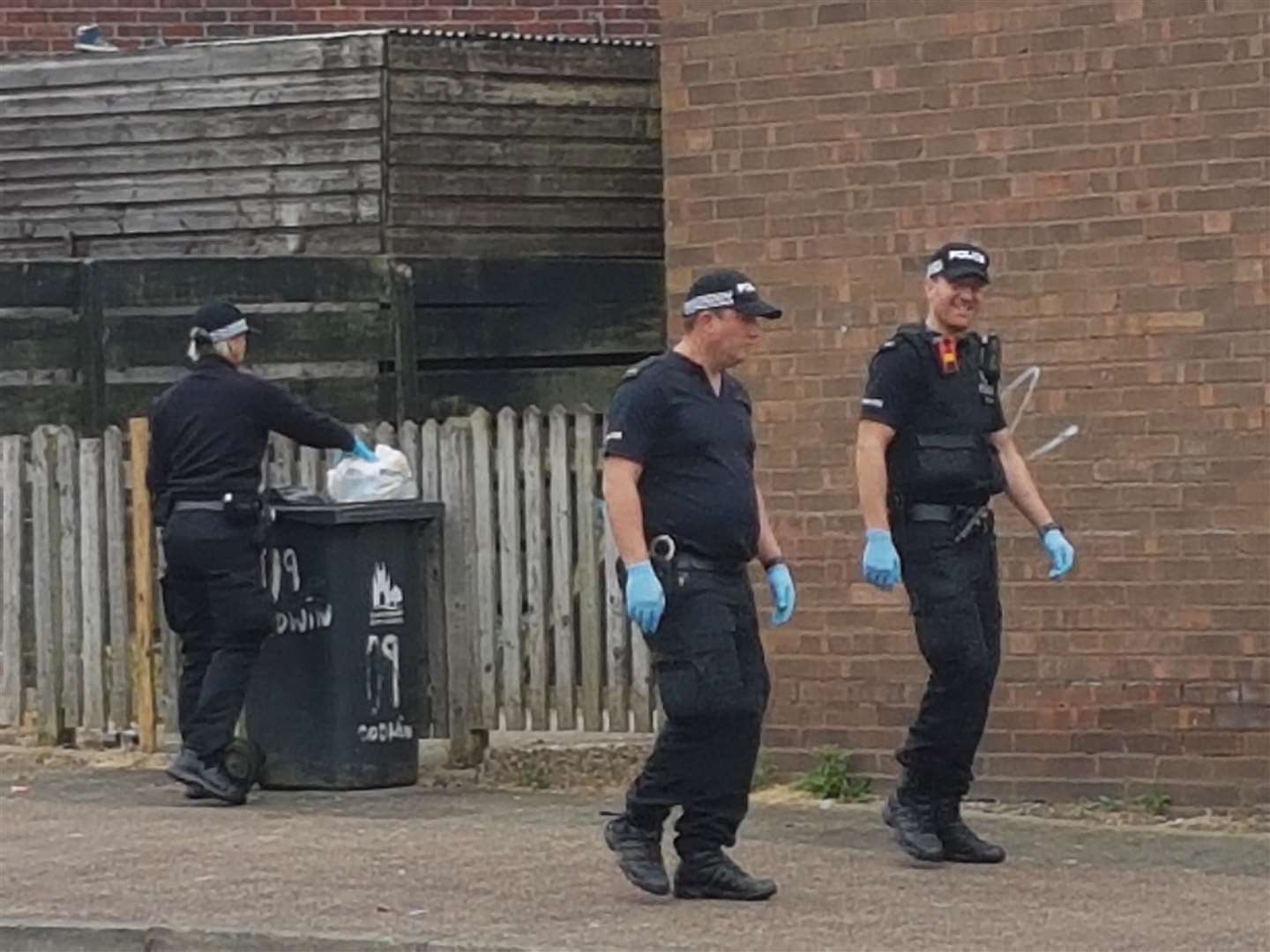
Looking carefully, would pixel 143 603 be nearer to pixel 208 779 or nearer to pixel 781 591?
pixel 208 779

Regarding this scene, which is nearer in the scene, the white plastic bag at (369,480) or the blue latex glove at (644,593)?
the blue latex glove at (644,593)

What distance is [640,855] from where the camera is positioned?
27.1ft

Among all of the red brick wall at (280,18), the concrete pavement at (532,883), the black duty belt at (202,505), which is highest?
the red brick wall at (280,18)

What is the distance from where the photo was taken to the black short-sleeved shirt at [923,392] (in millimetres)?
8617

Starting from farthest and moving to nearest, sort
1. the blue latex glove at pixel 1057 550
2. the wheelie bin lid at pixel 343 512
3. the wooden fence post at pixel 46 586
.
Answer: the wooden fence post at pixel 46 586, the wheelie bin lid at pixel 343 512, the blue latex glove at pixel 1057 550

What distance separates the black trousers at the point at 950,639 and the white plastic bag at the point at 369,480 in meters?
2.78

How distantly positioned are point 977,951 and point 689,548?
1394 mm

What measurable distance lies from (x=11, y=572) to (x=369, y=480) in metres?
1.99

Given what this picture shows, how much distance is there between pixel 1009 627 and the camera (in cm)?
1023

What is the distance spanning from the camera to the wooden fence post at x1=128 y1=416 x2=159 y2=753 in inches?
460

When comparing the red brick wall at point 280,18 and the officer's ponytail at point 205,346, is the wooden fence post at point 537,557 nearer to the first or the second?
the officer's ponytail at point 205,346

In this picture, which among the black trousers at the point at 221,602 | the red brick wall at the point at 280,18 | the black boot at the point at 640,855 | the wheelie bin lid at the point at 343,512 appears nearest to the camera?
the black boot at the point at 640,855

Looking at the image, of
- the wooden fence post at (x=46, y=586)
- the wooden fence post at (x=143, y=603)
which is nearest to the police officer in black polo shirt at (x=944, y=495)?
the wooden fence post at (x=143, y=603)

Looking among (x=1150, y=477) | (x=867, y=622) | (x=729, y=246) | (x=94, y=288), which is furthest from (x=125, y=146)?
(x=1150, y=477)
